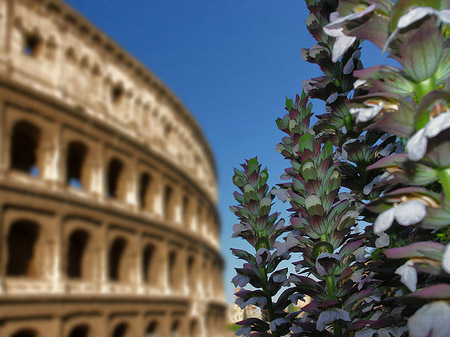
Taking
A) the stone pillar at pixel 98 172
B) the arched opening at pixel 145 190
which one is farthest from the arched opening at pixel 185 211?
the stone pillar at pixel 98 172

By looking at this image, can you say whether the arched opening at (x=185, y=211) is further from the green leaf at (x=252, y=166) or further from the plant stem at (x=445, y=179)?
the plant stem at (x=445, y=179)

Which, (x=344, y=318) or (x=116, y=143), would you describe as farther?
(x=116, y=143)

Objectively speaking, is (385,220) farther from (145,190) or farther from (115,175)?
(145,190)

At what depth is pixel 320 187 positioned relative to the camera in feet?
4.60

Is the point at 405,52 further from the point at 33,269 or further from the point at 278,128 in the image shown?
the point at 33,269

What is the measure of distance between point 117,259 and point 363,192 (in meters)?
21.8

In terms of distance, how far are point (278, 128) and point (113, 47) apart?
905 inches

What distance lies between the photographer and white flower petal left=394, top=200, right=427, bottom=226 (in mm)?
891

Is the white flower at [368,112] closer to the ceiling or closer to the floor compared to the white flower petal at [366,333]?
closer to the ceiling

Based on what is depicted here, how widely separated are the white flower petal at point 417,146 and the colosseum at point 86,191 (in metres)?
16.5

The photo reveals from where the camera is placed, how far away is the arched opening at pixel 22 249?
16.6 metres

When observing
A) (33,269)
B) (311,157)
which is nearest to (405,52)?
(311,157)

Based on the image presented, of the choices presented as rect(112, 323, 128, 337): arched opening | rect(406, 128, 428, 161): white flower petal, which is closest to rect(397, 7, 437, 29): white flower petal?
rect(406, 128, 428, 161): white flower petal

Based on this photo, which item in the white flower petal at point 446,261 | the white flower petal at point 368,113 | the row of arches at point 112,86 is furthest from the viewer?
the row of arches at point 112,86
